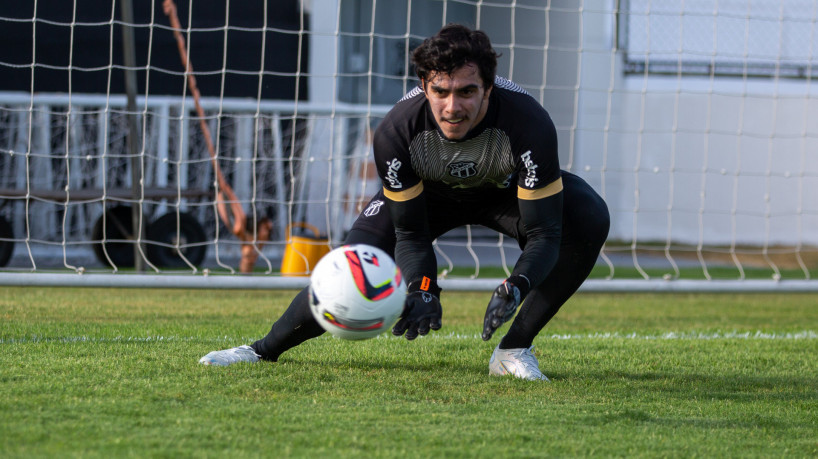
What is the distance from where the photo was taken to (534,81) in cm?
1138

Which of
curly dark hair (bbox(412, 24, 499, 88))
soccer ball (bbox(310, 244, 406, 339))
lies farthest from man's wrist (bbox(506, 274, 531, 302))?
curly dark hair (bbox(412, 24, 499, 88))

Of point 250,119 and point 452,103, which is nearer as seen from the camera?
point 452,103

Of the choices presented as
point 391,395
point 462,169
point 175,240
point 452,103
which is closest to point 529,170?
point 462,169

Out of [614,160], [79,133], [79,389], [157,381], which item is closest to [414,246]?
[157,381]

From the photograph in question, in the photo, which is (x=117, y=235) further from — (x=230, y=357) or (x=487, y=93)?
(x=487, y=93)

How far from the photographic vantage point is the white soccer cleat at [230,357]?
3664 millimetres

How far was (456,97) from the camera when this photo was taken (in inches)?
123

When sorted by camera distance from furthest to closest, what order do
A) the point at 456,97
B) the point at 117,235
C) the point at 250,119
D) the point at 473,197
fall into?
the point at 250,119 → the point at 117,235 → the point at 473,197 → the point at 456,97

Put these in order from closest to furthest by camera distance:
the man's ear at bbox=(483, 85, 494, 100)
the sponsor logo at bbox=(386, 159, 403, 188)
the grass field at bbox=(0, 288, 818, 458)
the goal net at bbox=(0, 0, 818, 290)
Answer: the grass field at bbox=(0, 288, 818, 458), the man's ear at bbox=(483, 85, 494, 100), the sponsor logo at bbox=(386, 159, 403, 188), the goal net at bbox=(0, 0, 818, 290)

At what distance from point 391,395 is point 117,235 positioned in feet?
21.4

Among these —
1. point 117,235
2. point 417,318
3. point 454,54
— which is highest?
point 454,54

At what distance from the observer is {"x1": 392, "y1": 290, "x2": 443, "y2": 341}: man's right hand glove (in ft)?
10.3

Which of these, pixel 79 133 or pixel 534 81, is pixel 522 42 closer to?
pixel 534 81

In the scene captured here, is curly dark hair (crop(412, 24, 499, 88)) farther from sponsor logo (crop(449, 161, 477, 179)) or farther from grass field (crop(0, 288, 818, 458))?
grass field (crop(0, 288, 818, 458))
